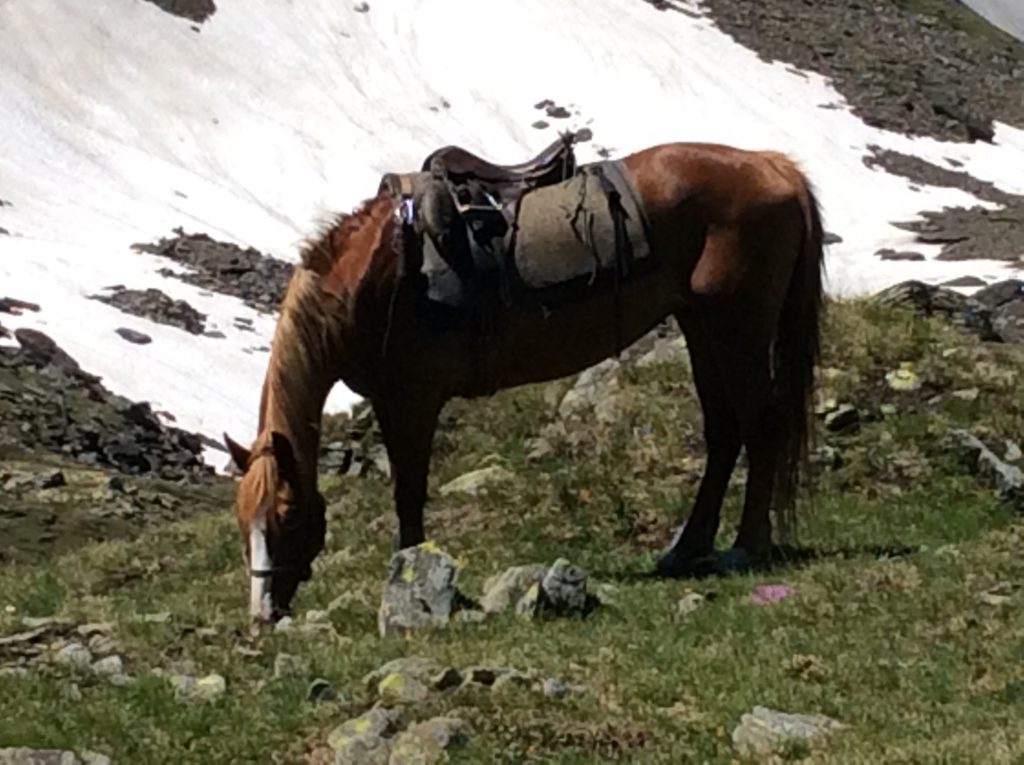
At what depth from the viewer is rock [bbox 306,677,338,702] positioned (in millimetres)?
8289

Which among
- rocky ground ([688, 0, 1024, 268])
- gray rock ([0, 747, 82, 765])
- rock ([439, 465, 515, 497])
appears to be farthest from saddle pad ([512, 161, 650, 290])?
rocky ground ([688, 0, 1024, 268])

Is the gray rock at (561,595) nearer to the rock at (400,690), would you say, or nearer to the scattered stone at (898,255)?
the rock at (400,690)

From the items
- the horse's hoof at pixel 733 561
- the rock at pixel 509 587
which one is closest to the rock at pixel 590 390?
the horse's hoof at pixel 733 561

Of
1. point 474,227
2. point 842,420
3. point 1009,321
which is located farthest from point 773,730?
point 1009,321

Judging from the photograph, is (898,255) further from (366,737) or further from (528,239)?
(366,737)

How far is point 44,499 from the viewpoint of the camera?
69.3 feet

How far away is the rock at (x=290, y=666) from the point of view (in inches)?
348

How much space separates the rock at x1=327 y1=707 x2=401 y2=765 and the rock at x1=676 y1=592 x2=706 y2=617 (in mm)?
3071

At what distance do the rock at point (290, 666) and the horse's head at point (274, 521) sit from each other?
1.38m

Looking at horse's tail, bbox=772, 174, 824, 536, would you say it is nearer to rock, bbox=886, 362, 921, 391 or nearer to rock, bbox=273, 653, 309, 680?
rock, bbox=886, 362, 921, 391

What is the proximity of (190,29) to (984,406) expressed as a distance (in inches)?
1879

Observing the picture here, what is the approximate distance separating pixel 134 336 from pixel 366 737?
26252mm

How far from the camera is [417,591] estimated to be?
34.5 feet

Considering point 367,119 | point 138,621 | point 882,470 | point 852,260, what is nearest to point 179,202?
point 367,119
